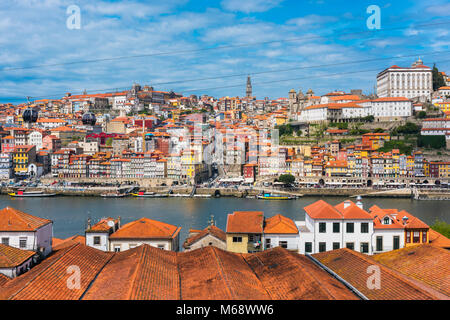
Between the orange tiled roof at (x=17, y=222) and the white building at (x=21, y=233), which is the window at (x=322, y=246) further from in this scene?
the orange tiled roof at (x=17, y=222)

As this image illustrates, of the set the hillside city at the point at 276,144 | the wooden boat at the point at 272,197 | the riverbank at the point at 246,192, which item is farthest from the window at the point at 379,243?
the hillside city at the point at 276,144

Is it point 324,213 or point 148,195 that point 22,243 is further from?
point 148,195

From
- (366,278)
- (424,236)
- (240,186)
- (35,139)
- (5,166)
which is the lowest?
(240,186)

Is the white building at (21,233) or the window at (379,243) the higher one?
the white building at (21,233)

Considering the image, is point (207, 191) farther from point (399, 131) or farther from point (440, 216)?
point (399, 131)

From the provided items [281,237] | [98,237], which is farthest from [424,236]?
[98,237]

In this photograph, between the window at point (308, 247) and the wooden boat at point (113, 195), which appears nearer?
the window at point (308, 247)
